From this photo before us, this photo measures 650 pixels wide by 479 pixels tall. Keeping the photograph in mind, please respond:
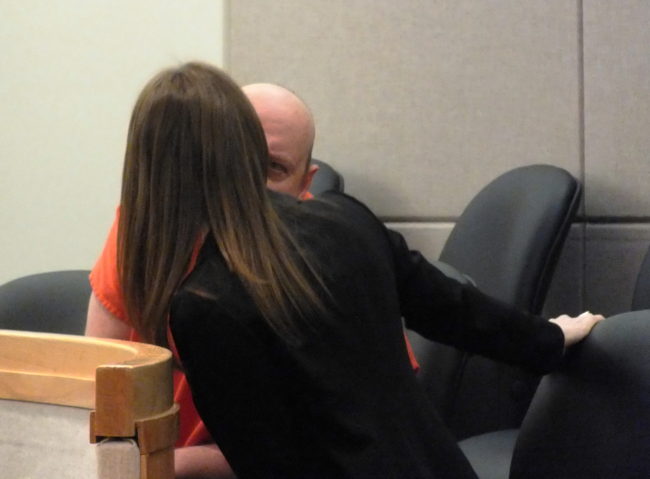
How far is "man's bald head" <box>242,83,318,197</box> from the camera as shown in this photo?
1.48m

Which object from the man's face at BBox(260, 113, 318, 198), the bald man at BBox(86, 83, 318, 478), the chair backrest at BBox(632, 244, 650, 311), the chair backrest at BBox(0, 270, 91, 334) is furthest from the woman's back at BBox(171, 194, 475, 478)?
the chair backrest at BBox(632, 244, 650, 311)

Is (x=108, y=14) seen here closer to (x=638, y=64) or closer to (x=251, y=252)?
(x=638, y=64)

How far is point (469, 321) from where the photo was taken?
117 cm

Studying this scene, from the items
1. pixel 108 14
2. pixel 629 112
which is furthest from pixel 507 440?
pixel 108 14

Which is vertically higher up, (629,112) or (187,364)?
(629,112)

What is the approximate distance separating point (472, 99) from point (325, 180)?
1.43 ft

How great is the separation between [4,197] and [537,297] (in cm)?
185

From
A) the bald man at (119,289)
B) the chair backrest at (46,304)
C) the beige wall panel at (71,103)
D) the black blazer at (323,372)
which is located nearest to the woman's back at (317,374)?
the black blazer at (323,372)

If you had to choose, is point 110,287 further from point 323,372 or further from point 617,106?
point 617,106

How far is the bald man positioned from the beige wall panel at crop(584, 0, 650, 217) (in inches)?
39.9

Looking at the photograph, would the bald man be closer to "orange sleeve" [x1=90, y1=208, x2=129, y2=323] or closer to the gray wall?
"orange sleeve" [x1=90, y1=208, x2=129, y2=323]

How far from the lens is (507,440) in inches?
72.4

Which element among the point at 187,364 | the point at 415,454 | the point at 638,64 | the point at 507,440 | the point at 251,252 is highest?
the point at 638,64

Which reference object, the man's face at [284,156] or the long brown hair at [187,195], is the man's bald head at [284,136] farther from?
the long brown hair at [187,195]
